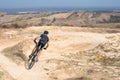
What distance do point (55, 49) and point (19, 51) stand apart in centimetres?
563

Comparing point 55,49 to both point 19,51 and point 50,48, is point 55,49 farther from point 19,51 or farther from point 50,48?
point 19,51

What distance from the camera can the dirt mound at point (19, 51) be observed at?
25200 millimetres

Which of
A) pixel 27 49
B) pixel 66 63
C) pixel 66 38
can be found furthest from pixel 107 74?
pixel 66 38

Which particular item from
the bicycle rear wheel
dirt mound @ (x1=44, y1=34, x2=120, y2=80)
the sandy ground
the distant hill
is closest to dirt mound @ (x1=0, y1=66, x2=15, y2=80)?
the sandy ground

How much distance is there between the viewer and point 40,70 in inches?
906

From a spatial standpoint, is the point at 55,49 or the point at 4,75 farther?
the point at 55,49

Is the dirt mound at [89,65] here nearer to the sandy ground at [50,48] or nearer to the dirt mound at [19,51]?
the sandy ground at [50,48]

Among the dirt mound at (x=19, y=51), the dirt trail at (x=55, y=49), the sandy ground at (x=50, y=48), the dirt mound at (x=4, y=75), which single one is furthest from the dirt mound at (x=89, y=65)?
the dirt mound at (x=4, y=75)

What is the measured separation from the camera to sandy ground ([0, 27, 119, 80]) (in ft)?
71.8

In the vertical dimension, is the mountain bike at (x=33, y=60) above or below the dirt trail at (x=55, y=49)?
above

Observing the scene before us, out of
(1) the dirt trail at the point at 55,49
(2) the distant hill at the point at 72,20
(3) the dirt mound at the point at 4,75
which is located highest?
(3) the dirt mound at the point at 4,75

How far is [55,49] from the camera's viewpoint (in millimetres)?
32812

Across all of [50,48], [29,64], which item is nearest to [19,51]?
[29,64]

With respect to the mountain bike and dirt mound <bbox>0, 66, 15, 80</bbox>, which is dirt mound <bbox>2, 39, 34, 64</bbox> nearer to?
the mountain bike
